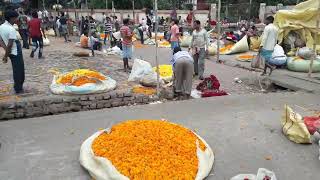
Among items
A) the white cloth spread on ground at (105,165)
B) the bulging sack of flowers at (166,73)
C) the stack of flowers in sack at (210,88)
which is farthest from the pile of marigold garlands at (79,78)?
the white cloth spread on ground at (105,165)

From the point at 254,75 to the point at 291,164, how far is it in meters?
6.40

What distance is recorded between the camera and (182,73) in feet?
27.1

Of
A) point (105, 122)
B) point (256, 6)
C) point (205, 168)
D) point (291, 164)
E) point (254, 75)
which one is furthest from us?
point (256, 6)

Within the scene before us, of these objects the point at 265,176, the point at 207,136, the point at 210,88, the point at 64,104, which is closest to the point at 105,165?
the point at 265,176

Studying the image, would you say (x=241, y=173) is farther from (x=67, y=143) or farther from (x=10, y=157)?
(x=10, y=157)

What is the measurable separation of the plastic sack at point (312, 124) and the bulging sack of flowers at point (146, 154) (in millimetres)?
1802

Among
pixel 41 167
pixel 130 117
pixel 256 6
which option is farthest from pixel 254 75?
pixel 256 6

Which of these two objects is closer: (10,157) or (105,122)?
(10,157)

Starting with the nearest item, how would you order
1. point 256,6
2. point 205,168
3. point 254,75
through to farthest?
point 205,168
point 254,75
point 256,6

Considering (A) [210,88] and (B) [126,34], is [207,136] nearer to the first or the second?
Answer: (A) [210,88]

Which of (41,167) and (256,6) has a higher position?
(256,6)

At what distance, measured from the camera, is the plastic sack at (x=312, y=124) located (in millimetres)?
5725

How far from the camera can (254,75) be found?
1104cm

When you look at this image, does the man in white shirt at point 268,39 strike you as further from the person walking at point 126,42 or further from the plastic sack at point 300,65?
the person walking at point 126,42
